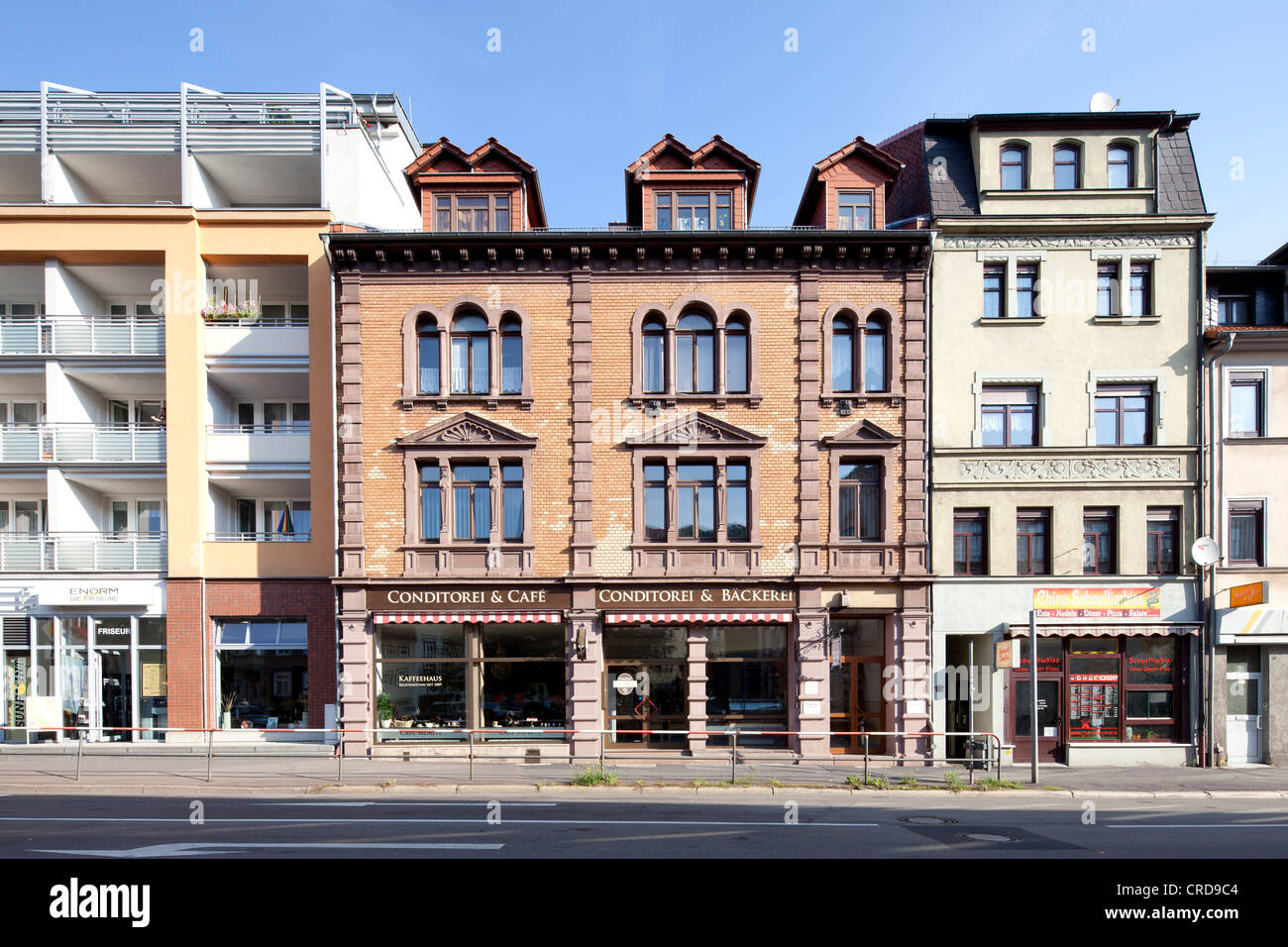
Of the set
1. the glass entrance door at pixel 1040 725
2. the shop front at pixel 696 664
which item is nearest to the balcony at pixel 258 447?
the shop front at pixel 696 664

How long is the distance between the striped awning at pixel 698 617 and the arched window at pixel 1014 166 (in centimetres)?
1276

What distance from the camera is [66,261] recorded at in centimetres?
2092

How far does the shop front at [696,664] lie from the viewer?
18.7 metres

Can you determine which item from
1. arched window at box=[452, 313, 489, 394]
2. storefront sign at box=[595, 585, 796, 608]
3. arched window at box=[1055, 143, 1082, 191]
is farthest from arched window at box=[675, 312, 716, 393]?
arched window at box=[1055, 143, 1082, 191]

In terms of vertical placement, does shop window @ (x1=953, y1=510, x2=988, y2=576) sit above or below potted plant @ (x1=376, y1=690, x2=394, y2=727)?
above

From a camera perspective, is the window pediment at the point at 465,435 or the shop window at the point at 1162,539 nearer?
the window pediment at the point at 465,435

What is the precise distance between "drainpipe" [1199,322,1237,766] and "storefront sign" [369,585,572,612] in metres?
16.0

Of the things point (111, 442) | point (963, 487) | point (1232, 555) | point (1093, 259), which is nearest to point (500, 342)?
point (111, 442)

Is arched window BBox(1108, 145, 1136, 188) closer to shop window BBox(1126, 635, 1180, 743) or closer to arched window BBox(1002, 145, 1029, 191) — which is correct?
arched window BBox(1002, 145, 1029, 191)

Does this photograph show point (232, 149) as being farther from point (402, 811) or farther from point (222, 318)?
point (402, 811)

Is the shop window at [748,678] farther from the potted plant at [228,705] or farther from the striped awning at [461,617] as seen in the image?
the potted plant at [228,705]

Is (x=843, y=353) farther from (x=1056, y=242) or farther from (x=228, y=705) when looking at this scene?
(x=228, y=705)

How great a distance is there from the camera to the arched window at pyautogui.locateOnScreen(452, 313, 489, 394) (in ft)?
63.8

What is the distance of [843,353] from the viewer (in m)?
19.6
